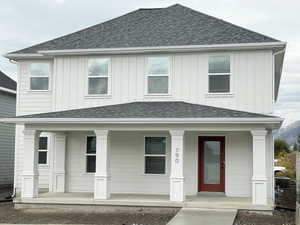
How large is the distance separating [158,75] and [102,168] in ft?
13.8

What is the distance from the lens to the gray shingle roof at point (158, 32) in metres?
18.2

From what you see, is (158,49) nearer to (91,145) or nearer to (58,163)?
(91,145)

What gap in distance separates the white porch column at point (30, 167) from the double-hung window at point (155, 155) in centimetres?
416

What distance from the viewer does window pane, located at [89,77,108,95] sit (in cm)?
1883

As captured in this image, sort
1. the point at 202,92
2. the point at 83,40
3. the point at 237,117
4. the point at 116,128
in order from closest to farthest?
the point at 237,117 → the point at 116,128 → the point at 202,92 → the point at 83,40

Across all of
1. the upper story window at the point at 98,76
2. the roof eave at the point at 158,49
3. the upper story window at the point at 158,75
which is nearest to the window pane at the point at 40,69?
the roof eave at the point at 158,49

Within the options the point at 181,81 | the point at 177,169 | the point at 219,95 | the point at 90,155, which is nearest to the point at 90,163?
the point at 90,155

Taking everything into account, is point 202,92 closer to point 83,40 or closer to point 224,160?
point 224,160

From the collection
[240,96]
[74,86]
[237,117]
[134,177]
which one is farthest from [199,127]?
[74,86]

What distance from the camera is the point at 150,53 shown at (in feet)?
60.4

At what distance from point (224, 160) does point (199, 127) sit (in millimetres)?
2542

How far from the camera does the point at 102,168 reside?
16656 millimetres

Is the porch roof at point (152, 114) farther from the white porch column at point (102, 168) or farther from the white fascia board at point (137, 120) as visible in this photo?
the white porch column at point (102, 168)

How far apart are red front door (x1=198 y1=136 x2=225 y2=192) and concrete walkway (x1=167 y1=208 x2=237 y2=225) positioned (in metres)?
2.95
